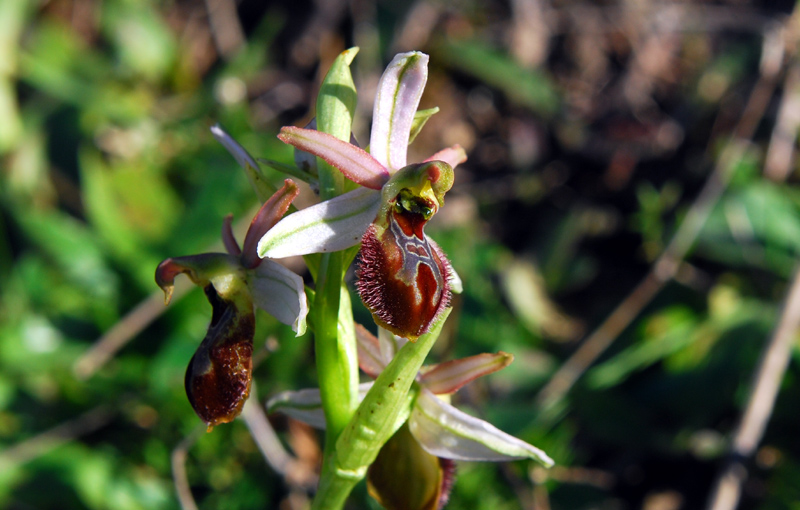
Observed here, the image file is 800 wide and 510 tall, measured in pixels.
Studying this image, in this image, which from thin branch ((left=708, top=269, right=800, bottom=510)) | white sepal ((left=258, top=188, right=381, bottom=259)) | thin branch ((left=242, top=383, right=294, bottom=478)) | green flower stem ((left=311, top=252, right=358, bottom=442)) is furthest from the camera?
thin branch ((left=242, top=383, right=294, bottom=478))

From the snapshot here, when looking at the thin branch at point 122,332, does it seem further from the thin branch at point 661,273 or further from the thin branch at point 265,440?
the thin branch at point 661,273

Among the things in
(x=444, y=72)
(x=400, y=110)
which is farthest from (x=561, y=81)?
(x=400, y=110)

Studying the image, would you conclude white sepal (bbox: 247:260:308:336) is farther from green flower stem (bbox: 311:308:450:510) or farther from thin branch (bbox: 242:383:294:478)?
thin branch (bbox: 242:383:294:478)

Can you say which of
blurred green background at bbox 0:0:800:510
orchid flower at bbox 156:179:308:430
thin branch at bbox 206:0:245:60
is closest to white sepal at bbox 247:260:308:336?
orchid flower at bbox 156:179:308:430

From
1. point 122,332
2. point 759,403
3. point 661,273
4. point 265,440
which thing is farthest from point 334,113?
point 661,273

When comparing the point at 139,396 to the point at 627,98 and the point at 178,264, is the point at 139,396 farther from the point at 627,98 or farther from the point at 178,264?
the point at 627,98

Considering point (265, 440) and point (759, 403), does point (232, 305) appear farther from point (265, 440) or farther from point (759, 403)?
point (759, 403)
